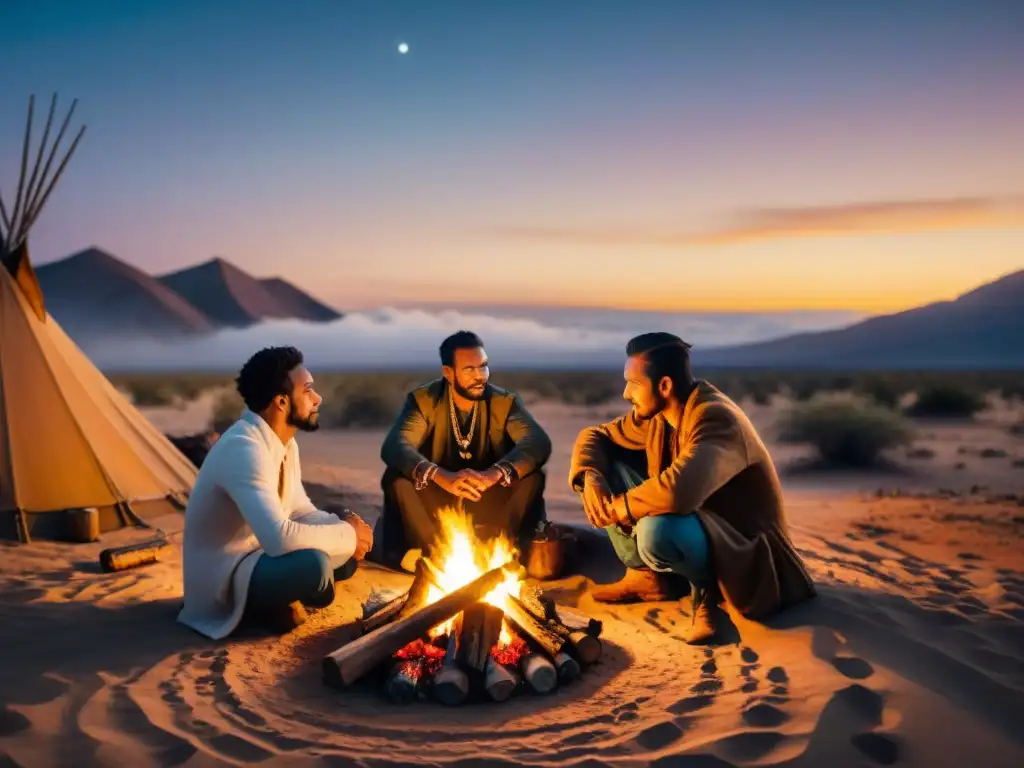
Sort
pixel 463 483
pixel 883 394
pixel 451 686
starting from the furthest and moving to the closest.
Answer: pixel 883 394 → pixel 463 483 → pixel 451 686

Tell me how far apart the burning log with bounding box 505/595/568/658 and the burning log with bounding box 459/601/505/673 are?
133 millimetres

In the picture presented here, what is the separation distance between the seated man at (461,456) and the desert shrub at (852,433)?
876 cm

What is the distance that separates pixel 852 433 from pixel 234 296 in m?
120

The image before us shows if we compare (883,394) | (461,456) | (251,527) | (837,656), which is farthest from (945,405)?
(251,527)

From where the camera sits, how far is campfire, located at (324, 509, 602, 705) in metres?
3.62

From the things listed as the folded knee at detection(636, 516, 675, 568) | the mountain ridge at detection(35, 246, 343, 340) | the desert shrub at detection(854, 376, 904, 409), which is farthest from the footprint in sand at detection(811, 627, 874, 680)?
the mountain ridge at detection(35, 246, 343, 340)

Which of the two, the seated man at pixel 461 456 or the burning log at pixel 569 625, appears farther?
the seated man at pixel 461 456

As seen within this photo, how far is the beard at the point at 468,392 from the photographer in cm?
555

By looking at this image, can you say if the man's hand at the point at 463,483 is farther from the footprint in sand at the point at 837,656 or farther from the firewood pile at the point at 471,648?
the footprint in sand at the point at 837,656

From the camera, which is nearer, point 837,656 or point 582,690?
point 582,690

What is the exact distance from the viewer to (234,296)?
404 feet

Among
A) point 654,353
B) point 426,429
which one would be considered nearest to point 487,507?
point 426,429

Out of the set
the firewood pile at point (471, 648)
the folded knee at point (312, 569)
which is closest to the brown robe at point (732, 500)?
the firewood pile at point (471, 648)

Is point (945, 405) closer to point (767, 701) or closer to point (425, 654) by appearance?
point (767, 701)
